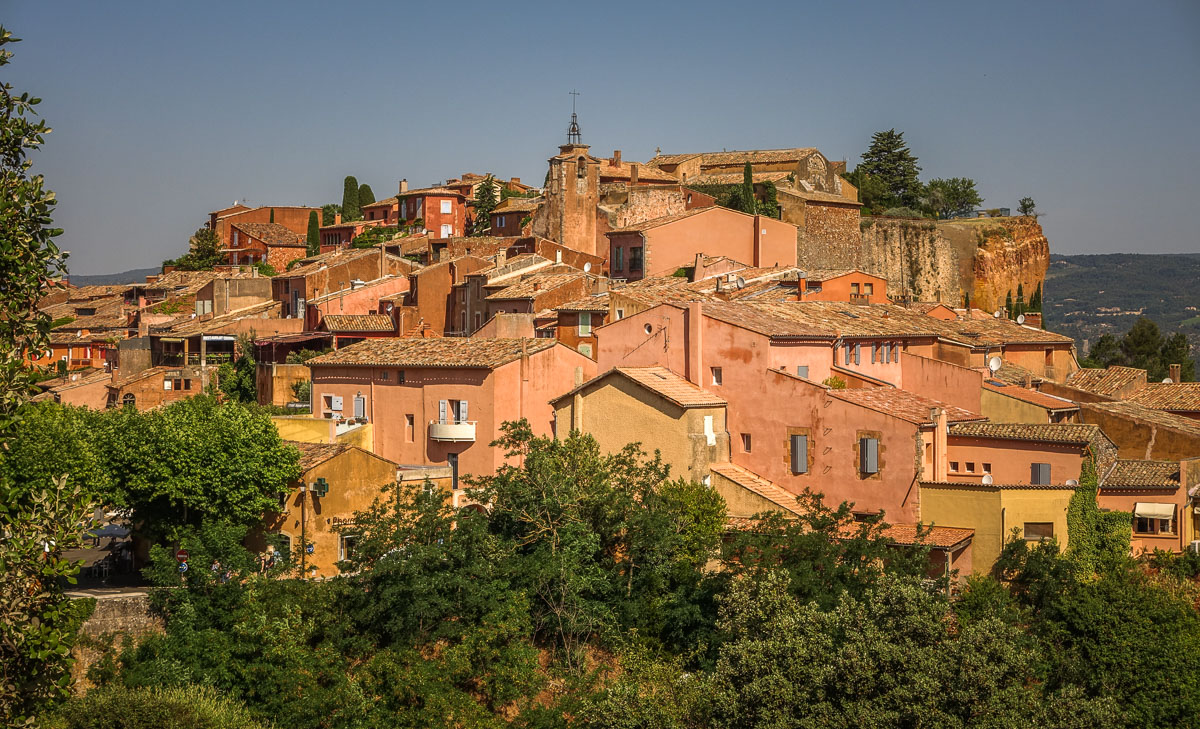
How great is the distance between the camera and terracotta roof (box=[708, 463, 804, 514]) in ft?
87.0

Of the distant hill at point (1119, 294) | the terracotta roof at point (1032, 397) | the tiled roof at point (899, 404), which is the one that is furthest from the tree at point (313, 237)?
the distant hill at point (1119, 294)

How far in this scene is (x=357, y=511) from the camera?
88.3 ft

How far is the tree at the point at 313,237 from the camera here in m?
64.6

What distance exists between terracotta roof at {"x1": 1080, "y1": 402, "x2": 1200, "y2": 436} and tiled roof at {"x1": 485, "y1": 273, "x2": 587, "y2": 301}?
1677 centimetres

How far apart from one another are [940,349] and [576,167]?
72.0 feet

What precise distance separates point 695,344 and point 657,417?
250 centimetres

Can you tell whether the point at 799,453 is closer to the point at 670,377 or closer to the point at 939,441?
the point at 939,441

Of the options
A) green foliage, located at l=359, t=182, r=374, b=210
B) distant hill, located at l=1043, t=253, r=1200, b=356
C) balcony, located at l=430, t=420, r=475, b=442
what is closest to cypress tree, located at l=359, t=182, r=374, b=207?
green foliage, located at l=359, t=182, r=374, b=210

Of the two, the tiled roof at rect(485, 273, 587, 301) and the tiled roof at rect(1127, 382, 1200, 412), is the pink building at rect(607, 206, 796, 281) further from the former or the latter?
the tiled roof at rect(1127, 382, 1200, 412)

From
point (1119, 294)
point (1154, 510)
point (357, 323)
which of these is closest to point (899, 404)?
point (1154, 510)

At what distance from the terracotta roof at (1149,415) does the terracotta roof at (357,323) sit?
75.4 feet

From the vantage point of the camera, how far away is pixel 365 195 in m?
72.8

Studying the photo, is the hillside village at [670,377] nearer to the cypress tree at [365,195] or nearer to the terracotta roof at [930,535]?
the terracotta roof at [930,535]

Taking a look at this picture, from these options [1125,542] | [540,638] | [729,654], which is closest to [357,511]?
[540,638]
